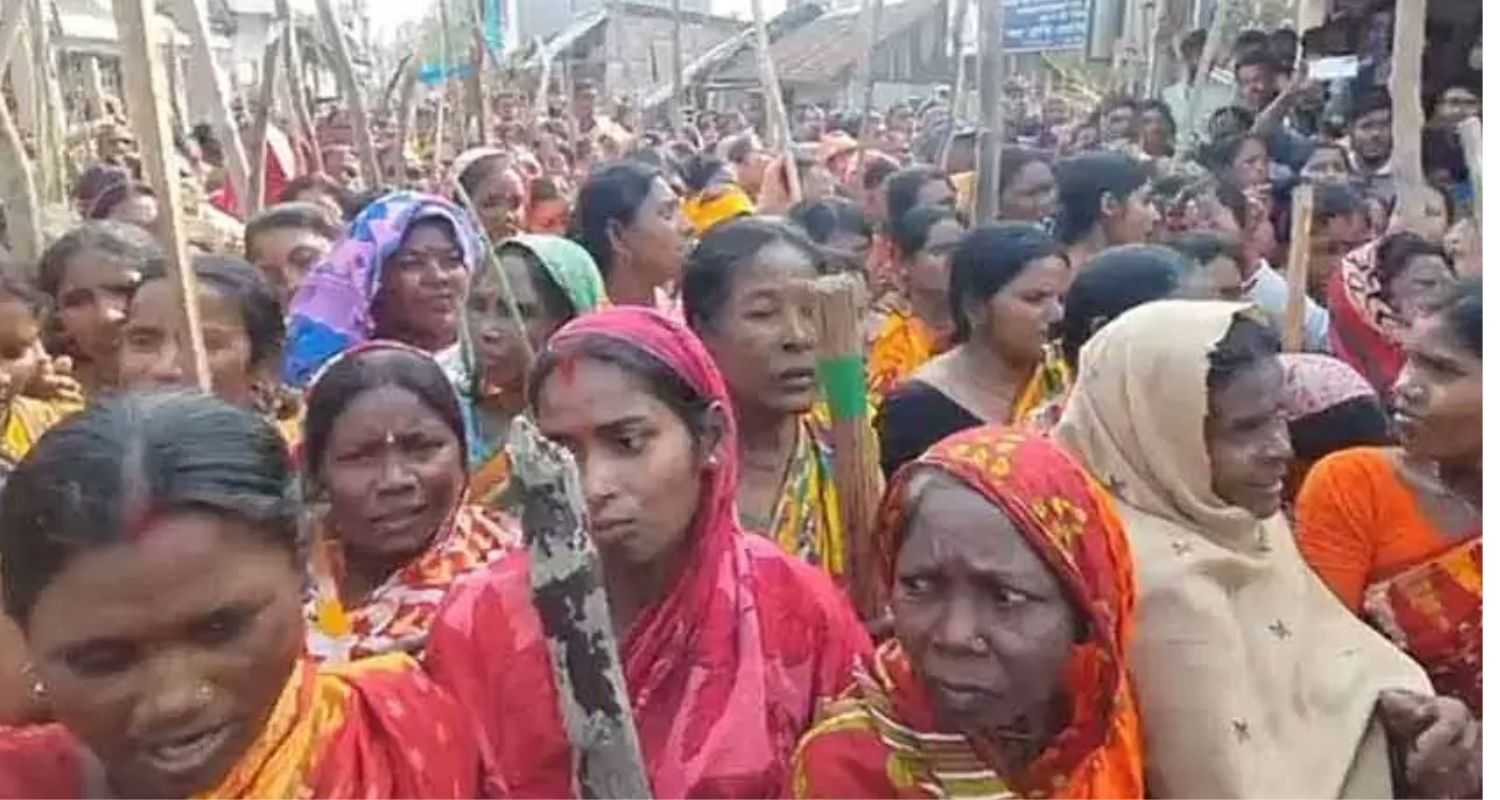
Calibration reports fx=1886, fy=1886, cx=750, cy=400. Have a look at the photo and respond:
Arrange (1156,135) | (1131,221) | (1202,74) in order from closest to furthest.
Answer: (1131,221)
(1202,74)
(1156,135)

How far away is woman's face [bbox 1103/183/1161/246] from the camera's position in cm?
532

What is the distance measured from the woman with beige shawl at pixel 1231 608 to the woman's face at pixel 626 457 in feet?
1.71

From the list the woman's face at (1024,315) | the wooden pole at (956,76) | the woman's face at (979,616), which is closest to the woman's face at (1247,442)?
the woman's face at (979,616)

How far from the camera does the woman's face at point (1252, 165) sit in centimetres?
709

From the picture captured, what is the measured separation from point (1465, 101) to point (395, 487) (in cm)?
619

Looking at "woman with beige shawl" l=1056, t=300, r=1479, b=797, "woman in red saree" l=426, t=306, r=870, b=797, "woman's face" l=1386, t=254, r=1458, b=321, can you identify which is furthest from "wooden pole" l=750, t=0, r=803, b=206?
"woman in red saree" l=426, t=306, r=870, b=797

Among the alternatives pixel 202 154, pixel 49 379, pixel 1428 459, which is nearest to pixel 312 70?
pixel 202 154

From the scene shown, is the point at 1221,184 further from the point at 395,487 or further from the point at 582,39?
the point at 582,39

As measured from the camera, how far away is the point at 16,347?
3080 millimetres

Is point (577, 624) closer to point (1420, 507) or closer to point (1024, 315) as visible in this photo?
point (1420, 507)

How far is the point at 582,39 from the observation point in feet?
83.5

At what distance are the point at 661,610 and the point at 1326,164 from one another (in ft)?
18.0

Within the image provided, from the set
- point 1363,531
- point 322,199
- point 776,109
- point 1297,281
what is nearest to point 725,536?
point 1363,531

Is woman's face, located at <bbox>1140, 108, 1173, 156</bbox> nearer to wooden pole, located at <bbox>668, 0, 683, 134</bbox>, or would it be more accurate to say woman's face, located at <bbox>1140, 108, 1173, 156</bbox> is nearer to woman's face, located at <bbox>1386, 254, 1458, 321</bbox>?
wooden pole, located at <bbox>668, 0, 683, 134</bbox>
